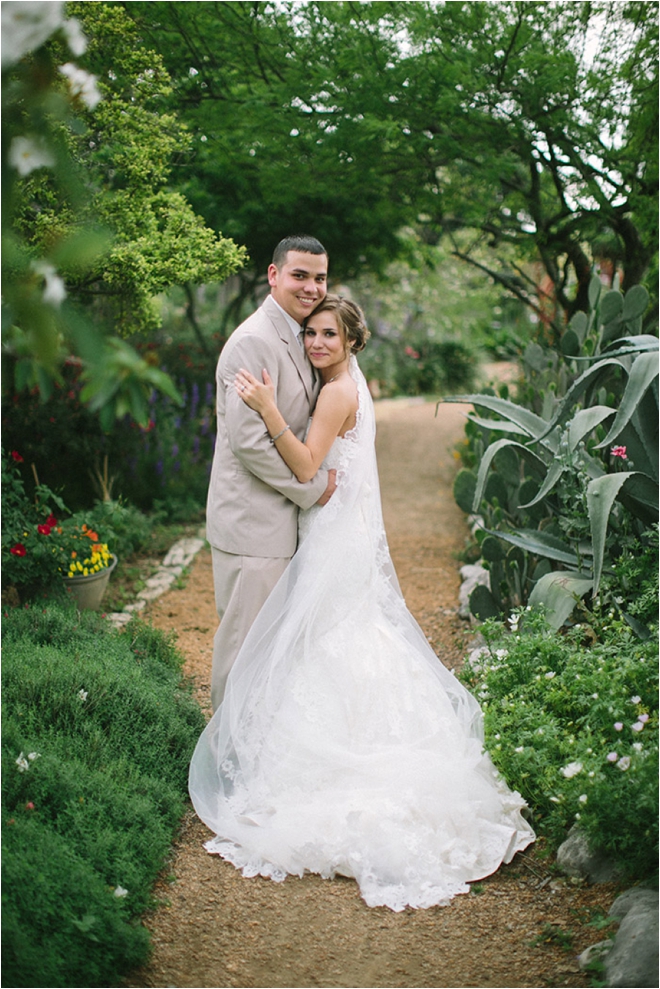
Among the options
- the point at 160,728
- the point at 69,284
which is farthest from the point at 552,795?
the point at 69,284

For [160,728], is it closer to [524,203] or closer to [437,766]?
[437,766]

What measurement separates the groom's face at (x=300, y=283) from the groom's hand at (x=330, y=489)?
25.6 inches

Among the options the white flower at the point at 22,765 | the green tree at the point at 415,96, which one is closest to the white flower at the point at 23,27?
the white flower at the point at 22,765

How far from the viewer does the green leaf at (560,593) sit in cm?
331

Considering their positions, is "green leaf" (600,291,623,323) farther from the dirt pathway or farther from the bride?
the dirt pathway

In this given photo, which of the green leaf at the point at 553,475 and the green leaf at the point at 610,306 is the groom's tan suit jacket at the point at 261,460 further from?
the green leaf at the point at 610,306

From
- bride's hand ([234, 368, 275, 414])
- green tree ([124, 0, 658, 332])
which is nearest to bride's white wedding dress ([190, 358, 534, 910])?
bride's hand ([234, 368, 275, 414])

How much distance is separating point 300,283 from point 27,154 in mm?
1504

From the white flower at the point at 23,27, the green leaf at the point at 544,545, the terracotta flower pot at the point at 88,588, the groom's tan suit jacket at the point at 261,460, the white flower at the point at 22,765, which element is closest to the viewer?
the white flower at the point at 23,27

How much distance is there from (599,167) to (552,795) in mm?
4762

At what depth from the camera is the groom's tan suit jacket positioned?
10.2 ft

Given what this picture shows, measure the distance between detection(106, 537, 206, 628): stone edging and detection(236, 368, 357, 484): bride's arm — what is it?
82.8 inches

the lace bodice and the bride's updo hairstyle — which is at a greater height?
the bride's updo hairstyle

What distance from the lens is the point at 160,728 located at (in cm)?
325
